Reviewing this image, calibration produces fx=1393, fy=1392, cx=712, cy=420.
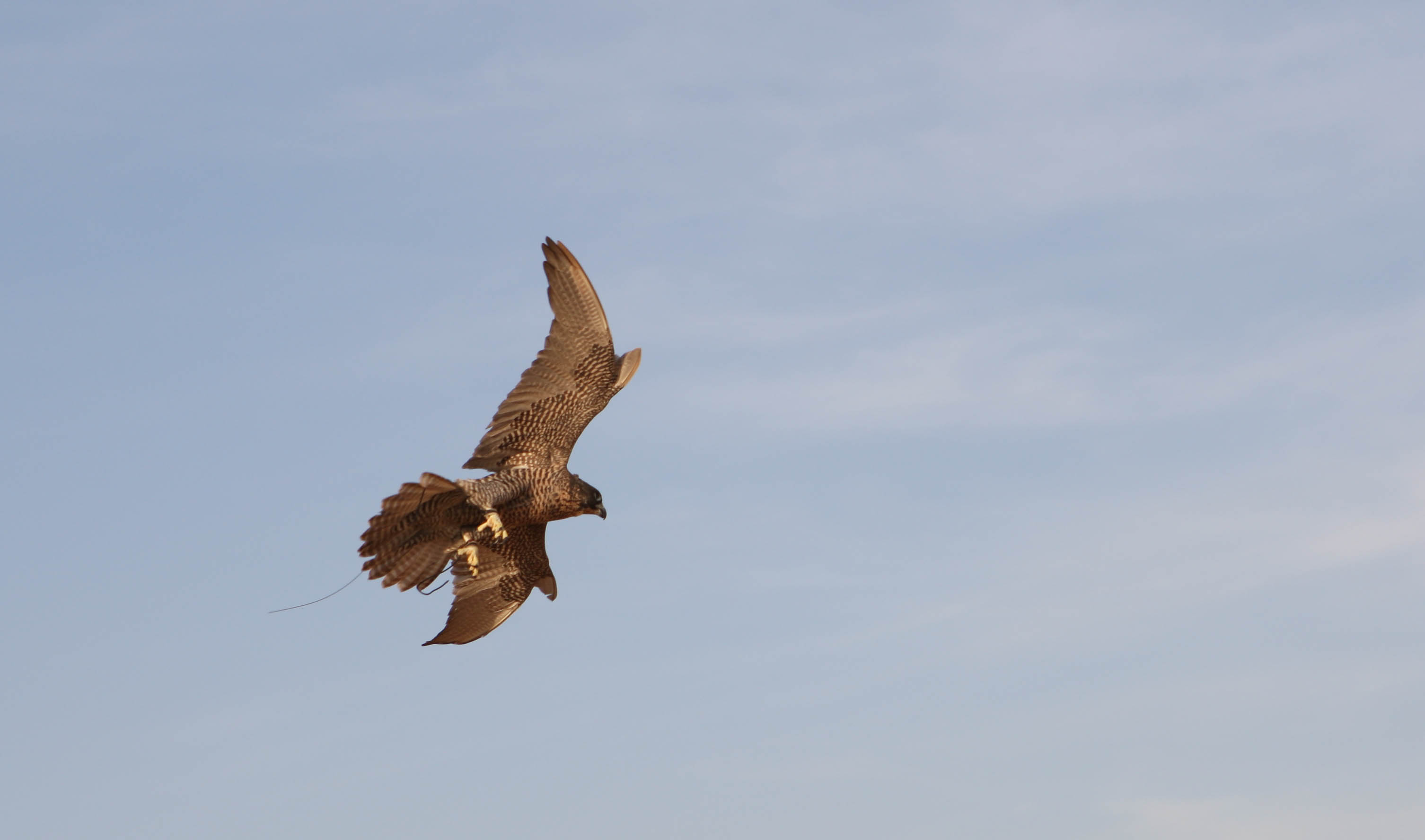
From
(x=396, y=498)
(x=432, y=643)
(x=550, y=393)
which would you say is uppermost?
(x=550, y=393)

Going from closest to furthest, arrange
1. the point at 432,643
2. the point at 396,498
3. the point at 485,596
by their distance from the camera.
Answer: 1. the point at 396,498
2. the point at 432,643
3. the point at 485,596

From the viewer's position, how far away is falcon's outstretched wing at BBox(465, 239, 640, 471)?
653 inches

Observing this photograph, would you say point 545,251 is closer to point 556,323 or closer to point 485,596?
point 556,323

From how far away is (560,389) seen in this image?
55.3 feet

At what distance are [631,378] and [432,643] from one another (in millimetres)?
4005

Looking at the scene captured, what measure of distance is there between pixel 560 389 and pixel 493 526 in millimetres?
2005

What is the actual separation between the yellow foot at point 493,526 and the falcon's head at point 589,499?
3.26ft

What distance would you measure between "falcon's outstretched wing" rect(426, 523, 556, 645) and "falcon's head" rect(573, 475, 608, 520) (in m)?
0.62

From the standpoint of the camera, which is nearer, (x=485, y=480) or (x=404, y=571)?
(x=404, y=571)

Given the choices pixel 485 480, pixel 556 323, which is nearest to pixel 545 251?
pixel 556 323

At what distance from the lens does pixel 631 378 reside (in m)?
17.1

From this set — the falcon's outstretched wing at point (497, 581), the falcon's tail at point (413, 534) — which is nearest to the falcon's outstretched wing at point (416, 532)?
the falcon's tail at point (413, 534)

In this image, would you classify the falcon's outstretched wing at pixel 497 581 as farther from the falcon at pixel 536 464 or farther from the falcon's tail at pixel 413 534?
the falcon's tail at pixel 413 534

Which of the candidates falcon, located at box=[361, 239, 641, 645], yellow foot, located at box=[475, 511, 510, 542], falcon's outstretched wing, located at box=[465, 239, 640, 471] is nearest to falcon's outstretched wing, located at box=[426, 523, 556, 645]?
falcon, located at box=[361, 239, 641, 645]
